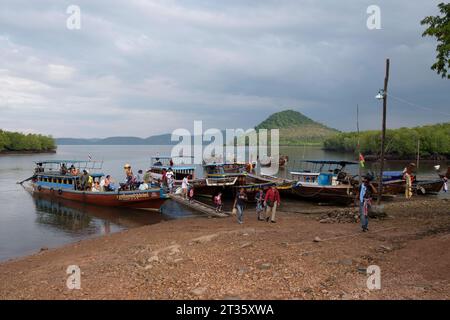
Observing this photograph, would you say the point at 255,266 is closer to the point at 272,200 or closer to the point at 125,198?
the point at 272,200

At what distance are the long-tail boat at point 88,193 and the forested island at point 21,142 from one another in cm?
11900

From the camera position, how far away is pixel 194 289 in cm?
838

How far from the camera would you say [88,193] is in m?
30.1

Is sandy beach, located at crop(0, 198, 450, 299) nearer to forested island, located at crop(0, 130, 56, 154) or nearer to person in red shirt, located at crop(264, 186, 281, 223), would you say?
person in red shirt, located at crop(264, 186, 281, 223)

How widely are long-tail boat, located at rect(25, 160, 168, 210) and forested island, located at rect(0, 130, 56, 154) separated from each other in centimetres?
11900

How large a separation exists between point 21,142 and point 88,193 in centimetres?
13781

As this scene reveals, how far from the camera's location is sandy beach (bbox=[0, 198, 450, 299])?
8.26 metres

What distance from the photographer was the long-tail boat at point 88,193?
26.8 meters

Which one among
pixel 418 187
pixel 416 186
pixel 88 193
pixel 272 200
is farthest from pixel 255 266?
pixel 418 187

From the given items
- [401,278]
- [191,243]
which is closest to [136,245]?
[191,243]

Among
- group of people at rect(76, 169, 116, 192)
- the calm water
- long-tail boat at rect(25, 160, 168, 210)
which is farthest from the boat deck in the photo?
group of people at rect(76, 169, 116, 192)
